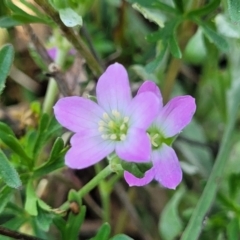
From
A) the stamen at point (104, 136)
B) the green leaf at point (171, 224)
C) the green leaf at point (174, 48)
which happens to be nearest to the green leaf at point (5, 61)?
the stamen at point (104, 136)

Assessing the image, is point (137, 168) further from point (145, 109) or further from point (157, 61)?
point (157, 61)

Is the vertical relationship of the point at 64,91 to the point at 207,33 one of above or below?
below

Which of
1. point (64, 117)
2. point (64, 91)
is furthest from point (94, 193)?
point (64, 117)

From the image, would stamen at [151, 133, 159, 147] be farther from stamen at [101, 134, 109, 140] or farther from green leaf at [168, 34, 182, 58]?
green leaf at [168, 34, 182, 58]

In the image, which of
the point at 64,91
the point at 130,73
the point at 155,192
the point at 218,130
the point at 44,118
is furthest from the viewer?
the point at 218,130

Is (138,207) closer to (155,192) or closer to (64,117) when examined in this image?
(155,192)
